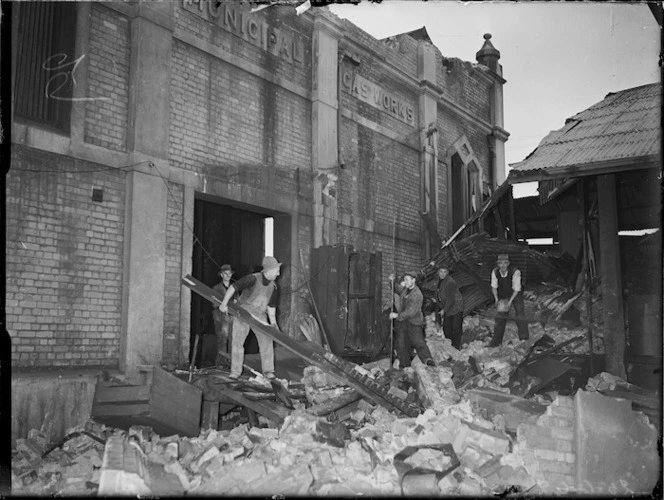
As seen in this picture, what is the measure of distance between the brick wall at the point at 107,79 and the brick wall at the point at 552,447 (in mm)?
5896

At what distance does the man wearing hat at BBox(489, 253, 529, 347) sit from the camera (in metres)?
9.84

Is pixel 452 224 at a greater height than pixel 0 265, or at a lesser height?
greater

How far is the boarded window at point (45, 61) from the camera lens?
6.60m

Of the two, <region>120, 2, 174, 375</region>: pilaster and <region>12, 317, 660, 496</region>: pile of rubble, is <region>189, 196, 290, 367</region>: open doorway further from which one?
<region>12, 317, 660, 496</region>: pile of rubble

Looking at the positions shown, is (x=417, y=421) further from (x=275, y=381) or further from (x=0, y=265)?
(x=0, y=265)

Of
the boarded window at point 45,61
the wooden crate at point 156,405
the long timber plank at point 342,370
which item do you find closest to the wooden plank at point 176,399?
the wooden crate at point 156,405

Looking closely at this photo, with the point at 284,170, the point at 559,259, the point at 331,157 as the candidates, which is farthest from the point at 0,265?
the point at 559,259

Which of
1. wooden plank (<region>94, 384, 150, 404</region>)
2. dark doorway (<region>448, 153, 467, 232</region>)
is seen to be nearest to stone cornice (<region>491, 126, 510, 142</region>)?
dark doorway (<region>448, 153, 467, 232</region>)

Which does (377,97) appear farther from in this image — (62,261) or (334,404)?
(62,261)

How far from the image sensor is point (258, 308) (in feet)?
25.2

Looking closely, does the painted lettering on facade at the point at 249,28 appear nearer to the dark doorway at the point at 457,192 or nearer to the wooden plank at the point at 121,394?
the wooden plank at the point at 121,394

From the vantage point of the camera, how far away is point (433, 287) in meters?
11.8

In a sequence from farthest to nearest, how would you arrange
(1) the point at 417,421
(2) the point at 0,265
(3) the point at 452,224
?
(3) the point at 452,224 < (1) the point at 417,421 < (2) the point at 0,265

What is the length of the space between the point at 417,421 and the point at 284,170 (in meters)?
5.28
